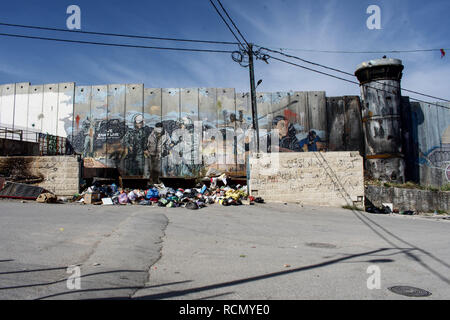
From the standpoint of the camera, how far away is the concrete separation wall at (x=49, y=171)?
12.4 m

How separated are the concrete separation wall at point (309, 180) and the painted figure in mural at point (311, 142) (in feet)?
12.0

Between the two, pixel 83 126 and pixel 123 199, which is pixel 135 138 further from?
pixel 123 199

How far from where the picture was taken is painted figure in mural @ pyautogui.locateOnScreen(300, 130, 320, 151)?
55.0ft

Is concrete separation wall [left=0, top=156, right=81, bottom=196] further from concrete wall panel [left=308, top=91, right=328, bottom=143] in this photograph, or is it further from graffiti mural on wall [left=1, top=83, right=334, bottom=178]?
concrete wall panel [left=308, top=91, right=328, bottom=143]

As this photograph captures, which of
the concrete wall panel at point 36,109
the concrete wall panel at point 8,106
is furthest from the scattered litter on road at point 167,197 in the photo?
the concrete wall panel at point 8,106

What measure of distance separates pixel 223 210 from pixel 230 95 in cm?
800

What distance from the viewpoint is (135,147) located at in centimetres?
1686

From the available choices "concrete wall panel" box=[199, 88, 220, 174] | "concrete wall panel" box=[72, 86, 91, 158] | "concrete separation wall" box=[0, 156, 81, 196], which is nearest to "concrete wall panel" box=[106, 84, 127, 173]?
"concrete wall panel" box=[72, 86, 91, 158]

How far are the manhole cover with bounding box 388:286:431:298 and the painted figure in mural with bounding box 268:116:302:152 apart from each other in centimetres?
1291

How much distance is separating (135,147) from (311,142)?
9.13 m

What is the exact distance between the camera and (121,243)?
19.5 ft

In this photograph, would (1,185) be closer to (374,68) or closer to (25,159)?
(25,159)

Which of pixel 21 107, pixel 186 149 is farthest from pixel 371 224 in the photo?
pixel 21 107
